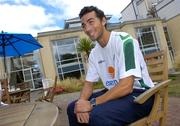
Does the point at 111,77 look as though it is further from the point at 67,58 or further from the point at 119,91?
the point at 67,58

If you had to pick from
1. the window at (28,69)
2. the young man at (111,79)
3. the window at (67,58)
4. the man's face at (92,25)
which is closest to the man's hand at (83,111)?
the young man at (111,79)

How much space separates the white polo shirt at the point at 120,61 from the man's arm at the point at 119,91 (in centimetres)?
4

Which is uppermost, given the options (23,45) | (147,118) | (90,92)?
(23,45)

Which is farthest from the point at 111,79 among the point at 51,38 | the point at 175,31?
the point at 175,31

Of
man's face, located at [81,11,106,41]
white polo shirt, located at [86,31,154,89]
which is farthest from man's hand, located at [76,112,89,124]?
man's face, located at [81,11,106,41]

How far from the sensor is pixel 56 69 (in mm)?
30781

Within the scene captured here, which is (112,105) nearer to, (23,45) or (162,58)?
(162,58)

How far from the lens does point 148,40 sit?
35.0 metres

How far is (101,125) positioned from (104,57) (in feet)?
2.34

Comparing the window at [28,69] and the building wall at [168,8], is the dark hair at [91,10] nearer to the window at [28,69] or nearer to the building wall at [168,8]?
the window at [28,69]

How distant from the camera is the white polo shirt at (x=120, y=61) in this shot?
2799mm

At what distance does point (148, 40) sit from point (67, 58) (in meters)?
8.09

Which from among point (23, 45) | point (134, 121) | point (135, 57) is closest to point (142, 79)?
point (135, 57)

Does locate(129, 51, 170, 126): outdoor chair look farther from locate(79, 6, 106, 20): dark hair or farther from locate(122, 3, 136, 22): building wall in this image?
locate(122, 3, 136, 22): building wall
